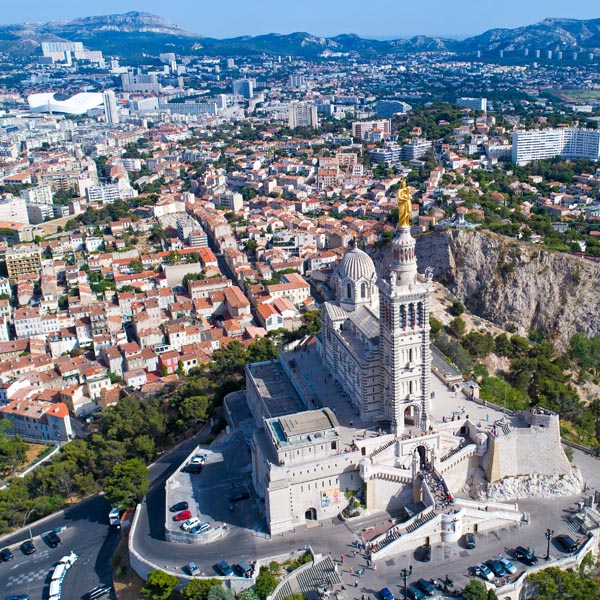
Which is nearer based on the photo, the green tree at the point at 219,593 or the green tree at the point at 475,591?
the green tree at the point at 475,591

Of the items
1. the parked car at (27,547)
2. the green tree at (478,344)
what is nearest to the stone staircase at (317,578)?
the parked car at (27,547)

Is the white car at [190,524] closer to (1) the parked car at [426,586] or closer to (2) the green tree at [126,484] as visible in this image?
(2) the green tree at [126,484]

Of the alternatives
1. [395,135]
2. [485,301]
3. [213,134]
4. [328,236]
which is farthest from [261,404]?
[213,134]

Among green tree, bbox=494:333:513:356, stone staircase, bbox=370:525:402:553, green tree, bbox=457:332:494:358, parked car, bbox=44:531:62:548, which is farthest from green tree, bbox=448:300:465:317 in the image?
parked car, bbox=44:531:62:548

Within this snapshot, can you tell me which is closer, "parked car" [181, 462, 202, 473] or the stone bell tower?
the stone bell tower

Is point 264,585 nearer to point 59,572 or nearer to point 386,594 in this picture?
point 386,594

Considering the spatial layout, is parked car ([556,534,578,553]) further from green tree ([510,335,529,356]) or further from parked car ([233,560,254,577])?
green tree ([510,335,529,356])
